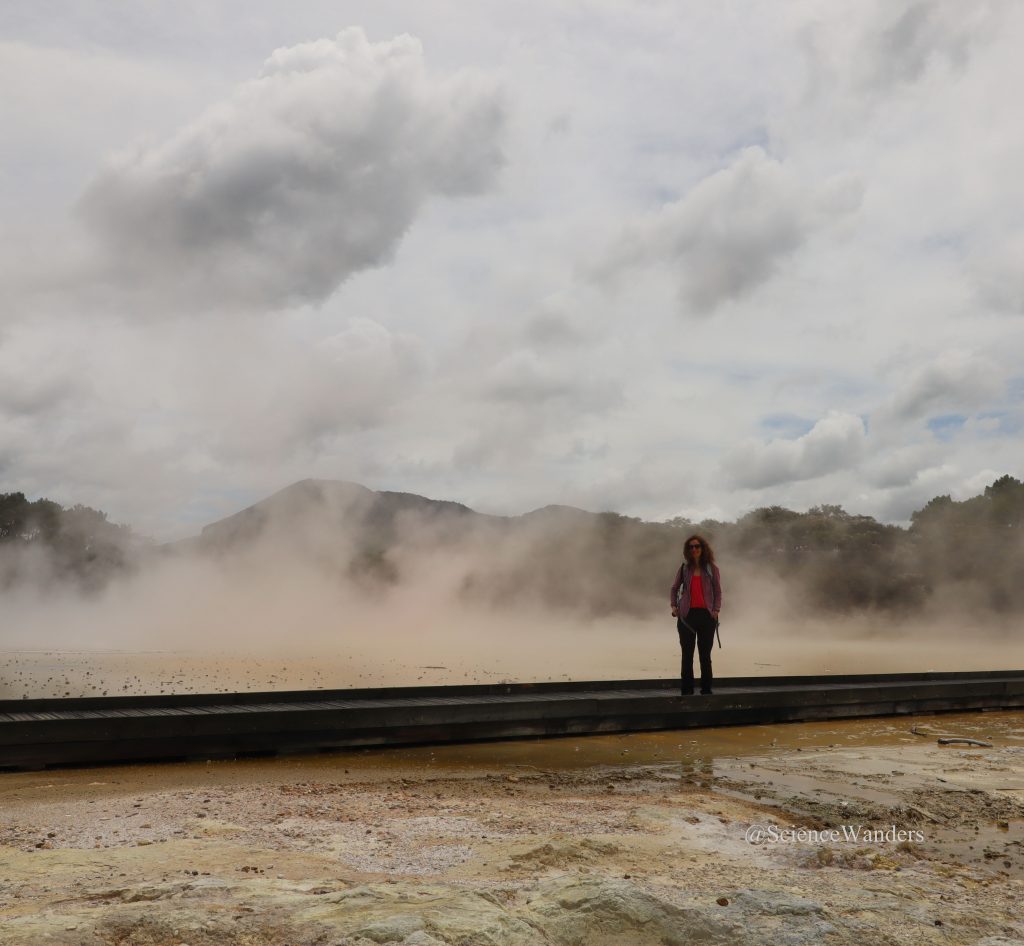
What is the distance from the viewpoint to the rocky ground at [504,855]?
2.68 metres

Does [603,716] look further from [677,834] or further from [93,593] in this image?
[93,593]

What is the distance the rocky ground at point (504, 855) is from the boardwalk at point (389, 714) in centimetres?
23

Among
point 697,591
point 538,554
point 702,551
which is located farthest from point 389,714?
point 538,554

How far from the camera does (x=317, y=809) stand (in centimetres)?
448

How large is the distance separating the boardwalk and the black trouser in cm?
31

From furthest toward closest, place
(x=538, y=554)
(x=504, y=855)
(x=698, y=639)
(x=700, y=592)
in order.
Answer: (x=538, y=554)
(x=698, y=639)
(x=700, y=592)
(x=504, y=855)

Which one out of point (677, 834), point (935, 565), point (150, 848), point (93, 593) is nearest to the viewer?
point (150, 848)

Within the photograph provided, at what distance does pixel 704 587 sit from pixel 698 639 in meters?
0.64

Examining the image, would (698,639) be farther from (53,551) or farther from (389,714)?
(53,551)

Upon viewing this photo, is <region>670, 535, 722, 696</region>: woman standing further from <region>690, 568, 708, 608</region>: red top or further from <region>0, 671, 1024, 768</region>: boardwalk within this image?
<region>0, 671, 1024, 768</region>: boardwalk

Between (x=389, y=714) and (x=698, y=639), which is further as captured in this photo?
(x=698, y=639)

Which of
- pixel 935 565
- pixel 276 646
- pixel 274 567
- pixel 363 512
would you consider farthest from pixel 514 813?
pixel 935 565

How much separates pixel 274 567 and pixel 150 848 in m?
23.1

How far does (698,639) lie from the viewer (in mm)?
8688
